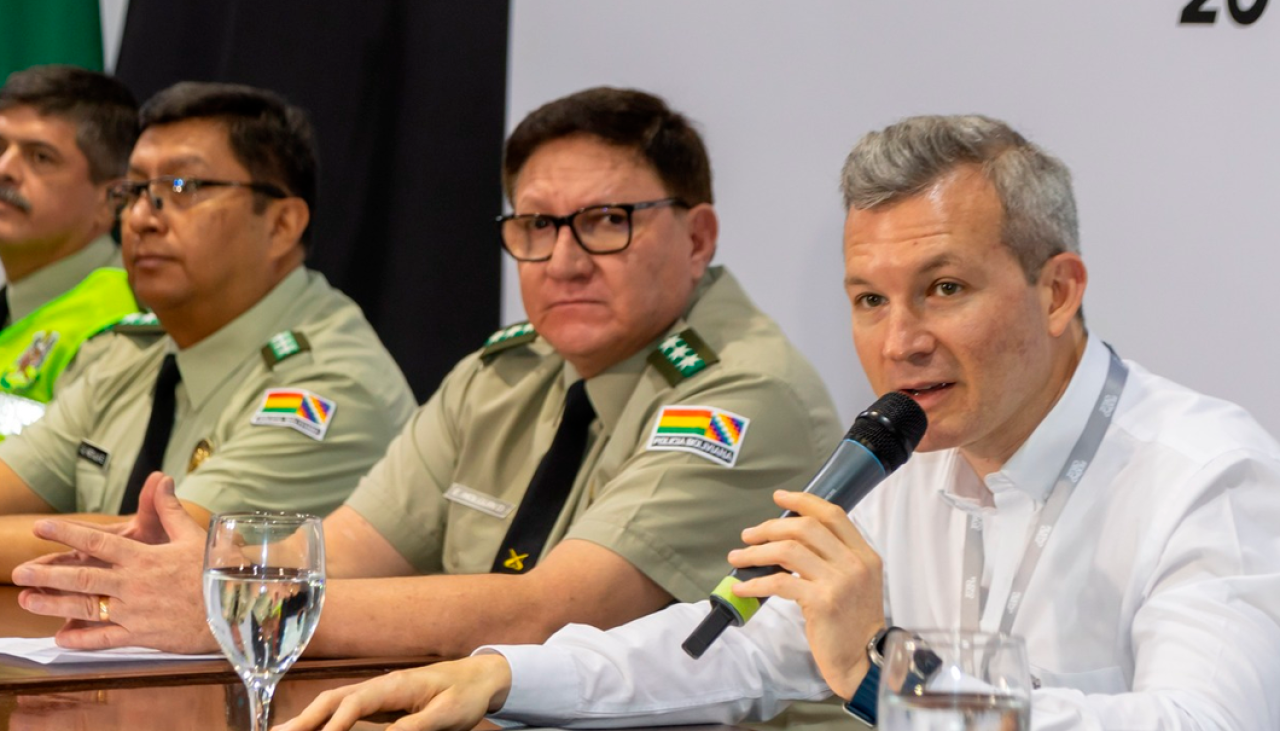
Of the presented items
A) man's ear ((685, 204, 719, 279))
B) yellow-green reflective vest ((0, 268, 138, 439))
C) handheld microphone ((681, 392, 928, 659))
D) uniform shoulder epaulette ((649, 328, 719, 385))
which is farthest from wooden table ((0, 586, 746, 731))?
yellow-green reflective vest ((0, 268, 138, 439))

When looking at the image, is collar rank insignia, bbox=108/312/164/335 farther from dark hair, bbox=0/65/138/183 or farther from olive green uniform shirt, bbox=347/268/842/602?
olive green uniform shirt, bbox=347/268/842/602

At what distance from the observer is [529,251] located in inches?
98.7

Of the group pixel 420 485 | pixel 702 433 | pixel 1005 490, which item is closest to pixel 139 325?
pixel 420 485

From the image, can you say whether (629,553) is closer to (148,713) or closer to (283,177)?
(148,713)

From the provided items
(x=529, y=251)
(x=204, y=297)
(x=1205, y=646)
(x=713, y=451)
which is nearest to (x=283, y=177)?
(x=204, y=297)

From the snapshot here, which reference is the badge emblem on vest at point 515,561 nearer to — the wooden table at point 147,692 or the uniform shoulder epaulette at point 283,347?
the wooden table at point 147,692

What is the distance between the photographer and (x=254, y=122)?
319 centimetres

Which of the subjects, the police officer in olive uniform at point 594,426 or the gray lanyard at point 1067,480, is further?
the police officer in olive uniform at point 594,426

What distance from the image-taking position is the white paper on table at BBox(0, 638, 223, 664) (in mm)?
1697

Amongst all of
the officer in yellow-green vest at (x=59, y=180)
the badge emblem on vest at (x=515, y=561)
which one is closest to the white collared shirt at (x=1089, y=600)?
the badge emblem on vest at (x=515, y=561)

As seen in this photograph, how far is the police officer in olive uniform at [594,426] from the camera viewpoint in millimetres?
2123

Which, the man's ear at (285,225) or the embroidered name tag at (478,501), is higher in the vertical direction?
the man's ear at (285,225)

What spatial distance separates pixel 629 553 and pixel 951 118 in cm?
79

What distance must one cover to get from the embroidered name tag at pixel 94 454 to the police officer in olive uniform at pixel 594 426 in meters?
0.77
